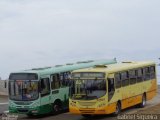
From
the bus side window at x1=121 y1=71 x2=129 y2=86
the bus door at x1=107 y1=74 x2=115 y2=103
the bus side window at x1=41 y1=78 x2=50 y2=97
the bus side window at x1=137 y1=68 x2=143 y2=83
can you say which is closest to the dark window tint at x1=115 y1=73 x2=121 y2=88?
the bus side window at x1=121 y1=71 x2=129 y2=86

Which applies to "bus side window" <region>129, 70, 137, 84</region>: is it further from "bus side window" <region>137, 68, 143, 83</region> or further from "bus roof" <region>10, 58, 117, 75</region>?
"bus roof" <region>10, 58, 117, 75</region>

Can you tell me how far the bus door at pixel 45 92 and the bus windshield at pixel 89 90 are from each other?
7.61 feet

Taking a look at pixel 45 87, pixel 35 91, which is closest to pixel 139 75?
pixel 45 87

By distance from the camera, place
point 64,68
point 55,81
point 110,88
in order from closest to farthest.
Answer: point 110,88, point 55,81, point 64,68

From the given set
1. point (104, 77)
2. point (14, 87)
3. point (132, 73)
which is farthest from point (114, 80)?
point (14, 87)

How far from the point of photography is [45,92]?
2847cm

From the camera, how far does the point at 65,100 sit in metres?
30.4

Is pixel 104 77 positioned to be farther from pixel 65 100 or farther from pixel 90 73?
pixel 65 100

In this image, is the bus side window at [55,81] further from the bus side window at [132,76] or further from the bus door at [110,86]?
the bus side window at [132,76]

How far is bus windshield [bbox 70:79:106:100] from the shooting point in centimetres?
2616

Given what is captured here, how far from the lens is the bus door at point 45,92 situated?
2822cm

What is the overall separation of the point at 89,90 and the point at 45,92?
3183 mm

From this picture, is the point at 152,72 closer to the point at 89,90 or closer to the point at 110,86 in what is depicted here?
the point at 110,86

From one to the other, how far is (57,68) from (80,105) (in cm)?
439
